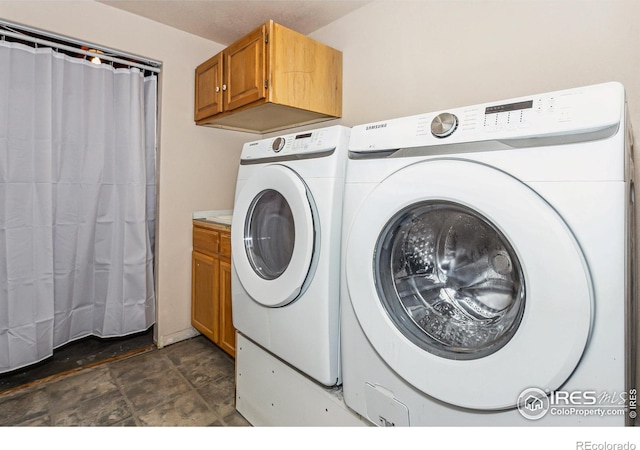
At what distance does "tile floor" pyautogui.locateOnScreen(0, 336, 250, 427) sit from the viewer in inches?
63.1

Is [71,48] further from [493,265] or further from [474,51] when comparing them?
[493,265]

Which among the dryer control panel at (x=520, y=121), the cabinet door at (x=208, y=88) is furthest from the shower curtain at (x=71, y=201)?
the dryer control panel at (x=520, y=121)

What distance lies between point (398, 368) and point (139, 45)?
2416mm

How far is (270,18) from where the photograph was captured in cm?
213

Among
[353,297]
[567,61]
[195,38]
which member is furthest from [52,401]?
[567,61]

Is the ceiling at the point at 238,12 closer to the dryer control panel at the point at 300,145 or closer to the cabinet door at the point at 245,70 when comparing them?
the cabinet door at the point at 245,70

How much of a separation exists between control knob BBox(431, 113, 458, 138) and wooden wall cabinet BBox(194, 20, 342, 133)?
48.2 inches

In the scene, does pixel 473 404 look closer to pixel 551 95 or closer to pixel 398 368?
pixel 398 368

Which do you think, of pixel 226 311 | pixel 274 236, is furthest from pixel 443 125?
pixel 226 311

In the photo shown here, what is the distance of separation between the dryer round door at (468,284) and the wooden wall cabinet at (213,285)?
128cm

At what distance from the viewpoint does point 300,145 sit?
1.27 metres

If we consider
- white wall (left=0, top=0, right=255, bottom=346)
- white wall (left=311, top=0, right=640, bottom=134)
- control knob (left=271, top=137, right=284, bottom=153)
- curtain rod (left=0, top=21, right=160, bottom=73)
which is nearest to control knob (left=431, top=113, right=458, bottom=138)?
control knob (left=271, top=137, right=284, bottom=153)

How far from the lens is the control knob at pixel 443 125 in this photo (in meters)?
0.84

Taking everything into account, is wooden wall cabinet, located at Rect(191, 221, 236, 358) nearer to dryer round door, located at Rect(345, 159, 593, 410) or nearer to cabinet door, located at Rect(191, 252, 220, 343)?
cabinet door, located at Rect(191, 252, 220, 343)
